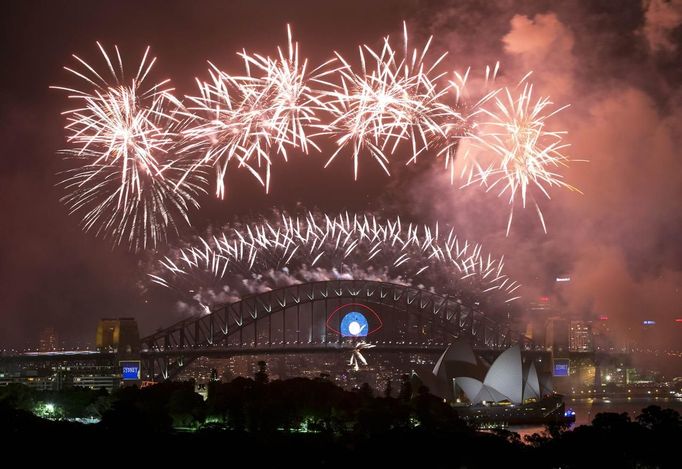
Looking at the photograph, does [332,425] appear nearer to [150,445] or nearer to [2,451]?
[150,445]

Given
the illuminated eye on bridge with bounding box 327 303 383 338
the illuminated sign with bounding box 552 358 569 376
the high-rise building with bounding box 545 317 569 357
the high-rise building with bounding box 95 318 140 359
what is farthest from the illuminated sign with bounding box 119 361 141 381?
the high-rise building with bounding box 545 317 569 357

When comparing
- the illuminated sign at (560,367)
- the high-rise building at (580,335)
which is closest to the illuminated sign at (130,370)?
the illuminated sign at (560,367)

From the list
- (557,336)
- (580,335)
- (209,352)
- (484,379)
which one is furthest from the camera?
(580,335)

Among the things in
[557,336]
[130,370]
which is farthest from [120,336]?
[557,336]

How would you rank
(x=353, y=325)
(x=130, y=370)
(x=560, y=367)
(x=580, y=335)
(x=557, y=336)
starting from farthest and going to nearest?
1. (x=580, y=335)
2. (x=557, y=336)
3. (x=560, y=367)
4. (x=353, y=325)
5. (x=130, y=370)

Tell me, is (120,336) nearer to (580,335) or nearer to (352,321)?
(352,321)

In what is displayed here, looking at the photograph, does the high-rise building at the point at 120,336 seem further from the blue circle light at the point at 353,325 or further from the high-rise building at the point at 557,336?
the high-rise building at the point at 557,336

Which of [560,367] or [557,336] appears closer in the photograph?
[560,367]
